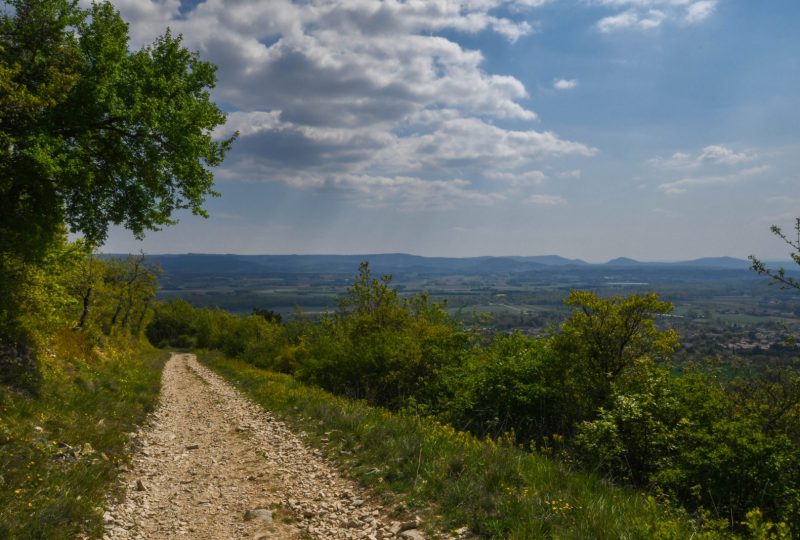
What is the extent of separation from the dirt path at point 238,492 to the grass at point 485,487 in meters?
0.71

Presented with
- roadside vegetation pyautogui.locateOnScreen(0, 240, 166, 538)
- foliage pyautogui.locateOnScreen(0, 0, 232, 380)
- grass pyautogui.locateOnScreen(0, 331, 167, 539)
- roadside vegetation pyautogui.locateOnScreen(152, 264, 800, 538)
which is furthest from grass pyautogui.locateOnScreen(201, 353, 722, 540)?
foliage pyautogui.locateOnScreen(0, 0, 232, 380)

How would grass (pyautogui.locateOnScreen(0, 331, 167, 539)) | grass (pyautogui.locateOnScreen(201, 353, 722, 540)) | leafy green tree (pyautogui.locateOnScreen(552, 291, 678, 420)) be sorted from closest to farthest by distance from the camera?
grass (pyautogui.locateOnScreen(201, 353, 722, 540))
grass (pyautogui.locateOnScreen(0, 331, 167, 539))
leafy green tree (pyautogui.locateOnScreen(552, 291, 678, 420))

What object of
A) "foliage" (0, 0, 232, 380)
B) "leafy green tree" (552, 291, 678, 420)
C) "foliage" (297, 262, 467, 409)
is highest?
"foliage" (0, 0, 232, 380)

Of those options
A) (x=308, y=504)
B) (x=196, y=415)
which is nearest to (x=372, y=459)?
(x=308, y=504)

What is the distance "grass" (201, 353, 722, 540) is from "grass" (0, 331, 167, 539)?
5037 mm

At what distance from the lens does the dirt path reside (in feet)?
25.2

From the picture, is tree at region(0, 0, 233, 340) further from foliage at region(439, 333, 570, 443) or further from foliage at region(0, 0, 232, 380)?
foliage at region(439, 333, 570, 443)

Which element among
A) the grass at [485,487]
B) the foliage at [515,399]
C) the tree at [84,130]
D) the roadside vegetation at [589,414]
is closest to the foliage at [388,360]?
the roadside vegetation at [589,414]

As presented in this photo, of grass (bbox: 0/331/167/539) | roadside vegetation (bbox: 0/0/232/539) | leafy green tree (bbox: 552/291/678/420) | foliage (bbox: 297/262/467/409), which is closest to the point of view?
grass (bbox: 0/331/167/539)

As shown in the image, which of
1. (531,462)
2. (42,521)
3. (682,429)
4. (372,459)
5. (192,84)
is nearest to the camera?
(42,521)

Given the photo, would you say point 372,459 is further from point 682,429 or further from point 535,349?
point 535,349

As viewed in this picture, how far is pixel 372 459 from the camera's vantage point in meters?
10.3

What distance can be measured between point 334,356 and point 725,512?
19758 mm

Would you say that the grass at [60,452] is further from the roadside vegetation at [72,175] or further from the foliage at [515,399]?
the foliage at [515,399]
